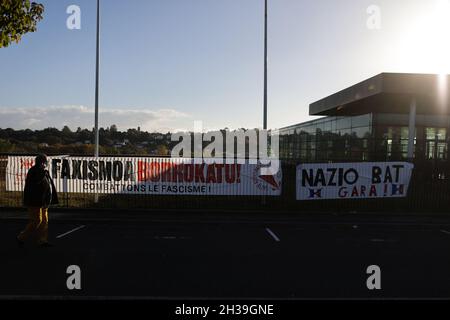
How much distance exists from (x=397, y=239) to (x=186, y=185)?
741 cm

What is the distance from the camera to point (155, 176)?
46.4 feet

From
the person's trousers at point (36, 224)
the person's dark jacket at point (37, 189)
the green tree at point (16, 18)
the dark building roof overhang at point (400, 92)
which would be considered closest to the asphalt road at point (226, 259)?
the person's trousers at point (36, 224)

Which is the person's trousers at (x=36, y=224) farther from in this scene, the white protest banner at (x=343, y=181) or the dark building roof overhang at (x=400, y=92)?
the dark building roof overhang at (x=400, y=92)

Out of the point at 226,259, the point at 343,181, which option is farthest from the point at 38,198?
the point at 343,181

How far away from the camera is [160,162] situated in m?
14.2

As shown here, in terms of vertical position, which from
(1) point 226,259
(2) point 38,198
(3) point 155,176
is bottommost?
(1) point 226,259

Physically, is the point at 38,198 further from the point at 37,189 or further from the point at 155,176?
the point at 155,176

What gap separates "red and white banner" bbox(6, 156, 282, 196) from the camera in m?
14.0

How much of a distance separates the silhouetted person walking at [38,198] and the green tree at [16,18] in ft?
11.8

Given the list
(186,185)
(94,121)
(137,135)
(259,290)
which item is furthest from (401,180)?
(137,135)

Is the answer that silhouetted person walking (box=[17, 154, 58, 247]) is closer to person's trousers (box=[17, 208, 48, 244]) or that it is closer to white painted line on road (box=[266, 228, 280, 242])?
person's trousers (box=[17, 208, 48, 244])

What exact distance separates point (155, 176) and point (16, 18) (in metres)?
6.84
